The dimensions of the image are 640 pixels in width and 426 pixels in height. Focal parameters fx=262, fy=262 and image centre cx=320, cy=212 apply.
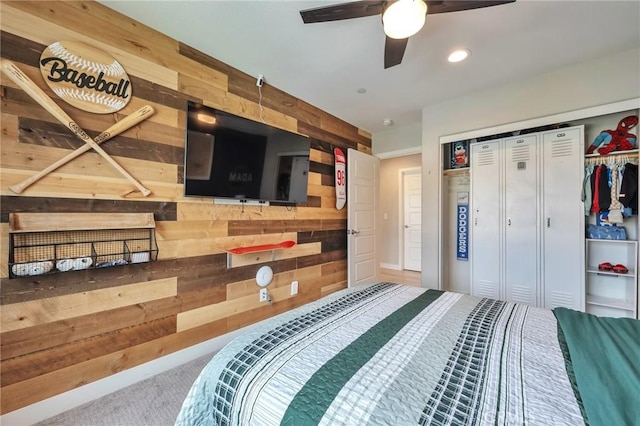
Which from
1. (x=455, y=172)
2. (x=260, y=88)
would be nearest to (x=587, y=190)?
(x=455, y=172)

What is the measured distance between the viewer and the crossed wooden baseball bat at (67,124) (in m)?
1.43

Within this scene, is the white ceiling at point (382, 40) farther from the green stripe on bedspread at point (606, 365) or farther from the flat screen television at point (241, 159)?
the green stripe on bedspread at point (606, 365)

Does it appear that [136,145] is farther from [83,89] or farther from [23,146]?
[23,146]

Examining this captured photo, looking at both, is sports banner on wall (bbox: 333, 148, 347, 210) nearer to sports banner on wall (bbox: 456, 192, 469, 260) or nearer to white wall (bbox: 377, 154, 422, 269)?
sports banner on wall (bbox: 456, 192, 469, 260)

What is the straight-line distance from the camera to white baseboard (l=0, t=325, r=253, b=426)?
148 centimetres

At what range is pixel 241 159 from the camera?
2355 millimetres

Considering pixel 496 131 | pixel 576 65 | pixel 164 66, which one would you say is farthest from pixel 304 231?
pixel 576 65

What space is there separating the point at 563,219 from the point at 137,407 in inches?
150

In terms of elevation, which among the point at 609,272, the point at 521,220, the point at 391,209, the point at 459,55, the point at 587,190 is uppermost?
the point at 459,55

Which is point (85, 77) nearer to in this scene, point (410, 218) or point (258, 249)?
point (258, 249)

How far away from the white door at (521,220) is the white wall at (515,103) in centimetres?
33

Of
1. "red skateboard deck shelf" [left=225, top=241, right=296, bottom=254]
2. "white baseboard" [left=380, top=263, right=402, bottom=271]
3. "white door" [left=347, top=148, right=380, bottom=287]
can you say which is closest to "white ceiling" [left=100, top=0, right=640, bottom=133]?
"white door" [left=347, top=148, right=380, bottom=287]

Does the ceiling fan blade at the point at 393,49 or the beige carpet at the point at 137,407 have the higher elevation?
the ceiling fan blade at the point at 393,49

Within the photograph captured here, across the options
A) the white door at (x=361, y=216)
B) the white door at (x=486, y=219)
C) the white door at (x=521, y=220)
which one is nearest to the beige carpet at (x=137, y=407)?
the white door at (x=361, y=216)
